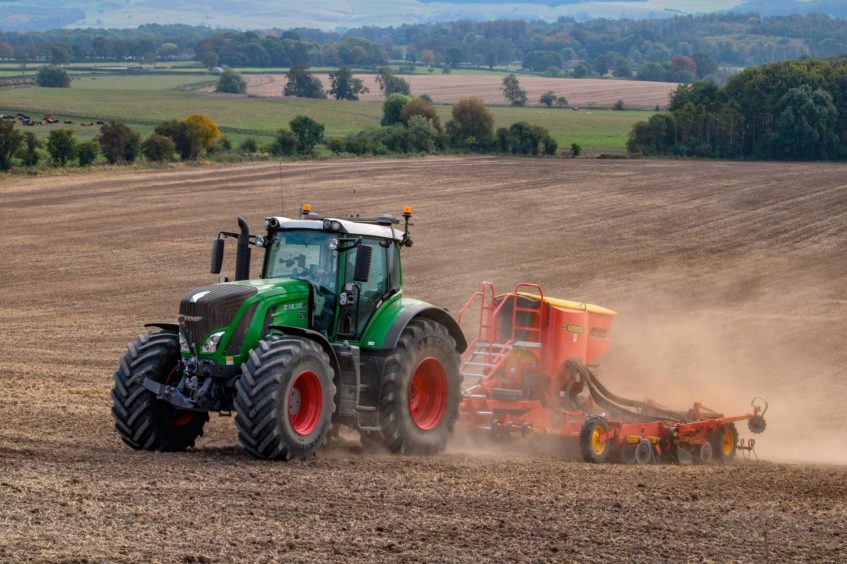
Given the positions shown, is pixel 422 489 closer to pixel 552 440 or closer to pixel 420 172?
pixel 552 440

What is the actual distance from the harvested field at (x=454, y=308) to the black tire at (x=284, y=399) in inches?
9.9

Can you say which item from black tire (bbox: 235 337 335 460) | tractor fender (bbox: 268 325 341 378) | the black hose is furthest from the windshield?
the black hose

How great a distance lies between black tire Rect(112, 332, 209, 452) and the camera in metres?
12.5

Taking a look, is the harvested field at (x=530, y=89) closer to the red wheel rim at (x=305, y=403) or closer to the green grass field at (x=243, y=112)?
the green grass field at (x=243, y=112)

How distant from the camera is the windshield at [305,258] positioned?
13234 mm

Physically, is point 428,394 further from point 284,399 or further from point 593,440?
point 284,399

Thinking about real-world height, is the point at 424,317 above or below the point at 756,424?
above

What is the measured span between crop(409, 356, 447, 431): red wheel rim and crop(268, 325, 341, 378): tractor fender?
53.7 inches

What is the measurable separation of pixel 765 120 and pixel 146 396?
68.1 meters

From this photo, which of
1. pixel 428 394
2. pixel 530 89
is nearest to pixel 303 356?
pixel 428 394

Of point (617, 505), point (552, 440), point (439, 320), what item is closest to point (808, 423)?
point (552, 440)

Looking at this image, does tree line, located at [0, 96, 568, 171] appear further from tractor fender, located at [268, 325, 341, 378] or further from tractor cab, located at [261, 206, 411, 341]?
tractor fender, located at [268, 325, 341, 378]

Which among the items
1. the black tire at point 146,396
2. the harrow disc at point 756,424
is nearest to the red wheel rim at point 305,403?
the black tire at point 146,396

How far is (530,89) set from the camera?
149125 millimetres
